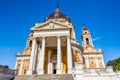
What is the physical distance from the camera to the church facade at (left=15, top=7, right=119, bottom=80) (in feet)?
68.1

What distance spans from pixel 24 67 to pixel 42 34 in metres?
14.6

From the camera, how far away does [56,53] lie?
2764 cm

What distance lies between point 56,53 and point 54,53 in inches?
18.7

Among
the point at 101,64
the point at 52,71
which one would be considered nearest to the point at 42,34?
the point at 52,71

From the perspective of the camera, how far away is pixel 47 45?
91.5ft

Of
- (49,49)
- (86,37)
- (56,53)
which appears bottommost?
(56,53)

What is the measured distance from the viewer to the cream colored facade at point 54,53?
2175 centimetres

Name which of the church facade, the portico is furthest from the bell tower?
the portico

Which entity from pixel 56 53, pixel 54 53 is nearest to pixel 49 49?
pixel 54 53

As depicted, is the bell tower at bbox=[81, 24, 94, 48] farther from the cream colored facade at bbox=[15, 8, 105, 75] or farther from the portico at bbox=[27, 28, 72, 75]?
the portico at bbox=[27, 28, 72, 75]

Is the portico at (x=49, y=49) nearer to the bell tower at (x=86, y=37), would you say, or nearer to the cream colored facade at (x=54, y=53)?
the cream colored facade at (x=54, y=53)

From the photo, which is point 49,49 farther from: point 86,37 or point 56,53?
point 86,37

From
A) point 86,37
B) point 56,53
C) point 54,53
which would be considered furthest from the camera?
point 86,37

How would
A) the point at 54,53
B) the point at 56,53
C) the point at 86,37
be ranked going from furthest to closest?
1. the point at 86,37
2. the point at 54,53
3. the point at 56,53
